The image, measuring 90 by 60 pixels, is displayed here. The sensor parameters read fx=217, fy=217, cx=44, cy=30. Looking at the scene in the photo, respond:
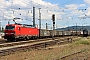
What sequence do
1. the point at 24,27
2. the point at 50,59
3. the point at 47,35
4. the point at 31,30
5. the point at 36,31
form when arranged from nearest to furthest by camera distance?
the point at 50,59 → the point at 24,27 → the point at 31,30 → the point at 36,31 → the point at 47,35

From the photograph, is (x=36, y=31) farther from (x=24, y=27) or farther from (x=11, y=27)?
(x=11, y=27)

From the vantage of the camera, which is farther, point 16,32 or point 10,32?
point 16,32

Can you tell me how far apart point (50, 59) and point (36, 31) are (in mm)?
34365

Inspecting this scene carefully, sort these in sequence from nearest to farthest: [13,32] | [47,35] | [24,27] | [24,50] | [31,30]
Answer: [24,50]
[13,32]
[24,27]
[31,30]
[47,35]

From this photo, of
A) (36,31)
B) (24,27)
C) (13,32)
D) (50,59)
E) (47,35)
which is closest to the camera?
(50,59)

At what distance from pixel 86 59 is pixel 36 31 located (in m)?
34.2

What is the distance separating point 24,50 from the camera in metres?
21.0

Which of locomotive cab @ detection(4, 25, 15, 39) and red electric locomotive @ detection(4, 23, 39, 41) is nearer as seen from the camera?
locomotive cab @ detection(4, 25, 15, 39)

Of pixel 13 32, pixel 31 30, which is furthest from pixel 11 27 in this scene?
pixel 31 30

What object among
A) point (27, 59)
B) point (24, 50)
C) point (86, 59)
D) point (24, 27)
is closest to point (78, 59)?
point (86, 59)

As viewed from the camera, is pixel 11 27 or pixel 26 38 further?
pixel 26 38

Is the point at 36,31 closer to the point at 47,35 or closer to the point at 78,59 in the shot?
the point at 47,35

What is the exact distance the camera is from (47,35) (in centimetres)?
5934

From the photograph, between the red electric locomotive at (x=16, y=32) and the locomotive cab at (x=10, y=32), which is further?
the red electric locomotive at (x=16, y=32)
